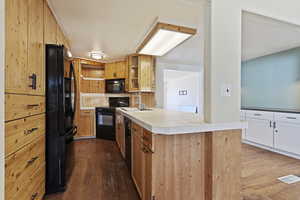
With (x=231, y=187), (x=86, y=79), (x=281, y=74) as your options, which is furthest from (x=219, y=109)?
(x=86, y=79)

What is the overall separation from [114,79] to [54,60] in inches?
102

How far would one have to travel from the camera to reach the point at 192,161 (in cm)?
137

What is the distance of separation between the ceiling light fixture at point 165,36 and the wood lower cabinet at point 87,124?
2649 millimetres

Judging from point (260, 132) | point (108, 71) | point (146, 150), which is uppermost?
point (108, 71)

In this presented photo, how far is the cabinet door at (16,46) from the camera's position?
1.00m

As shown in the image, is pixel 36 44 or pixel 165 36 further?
pixel 165 36

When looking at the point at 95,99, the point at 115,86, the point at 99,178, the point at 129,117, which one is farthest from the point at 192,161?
the point at 95,99

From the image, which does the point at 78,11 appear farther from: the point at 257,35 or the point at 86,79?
the point at 257,35

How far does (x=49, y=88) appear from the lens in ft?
5.63

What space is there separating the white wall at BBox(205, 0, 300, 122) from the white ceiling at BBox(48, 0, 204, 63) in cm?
30

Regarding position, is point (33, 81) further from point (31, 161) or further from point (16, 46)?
point (31, 161)

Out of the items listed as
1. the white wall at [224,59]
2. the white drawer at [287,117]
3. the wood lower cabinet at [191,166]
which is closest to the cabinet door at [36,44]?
the wood lower cabinet at [191,166]

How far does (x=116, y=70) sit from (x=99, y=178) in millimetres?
3081

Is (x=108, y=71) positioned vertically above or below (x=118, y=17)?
below
